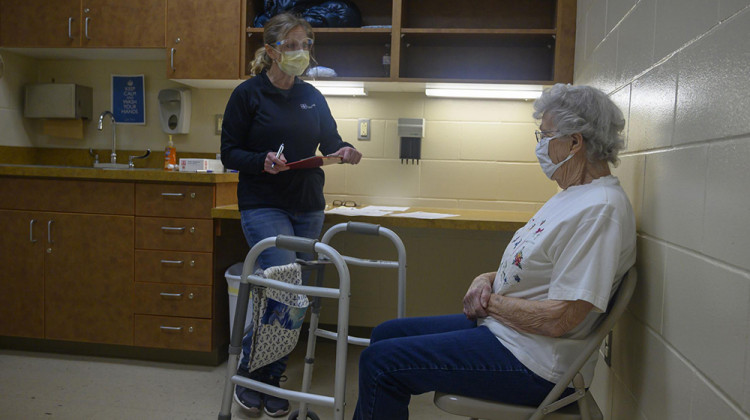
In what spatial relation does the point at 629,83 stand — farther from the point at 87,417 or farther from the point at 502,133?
the point at 87,417

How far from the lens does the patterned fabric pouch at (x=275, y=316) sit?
1482 millimetres

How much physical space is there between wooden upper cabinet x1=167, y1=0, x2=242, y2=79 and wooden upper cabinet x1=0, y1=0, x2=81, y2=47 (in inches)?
22.7

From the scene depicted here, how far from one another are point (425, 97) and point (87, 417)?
7.57ft

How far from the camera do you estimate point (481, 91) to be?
304 cm

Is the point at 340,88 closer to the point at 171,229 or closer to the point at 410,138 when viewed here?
the point at 410,138

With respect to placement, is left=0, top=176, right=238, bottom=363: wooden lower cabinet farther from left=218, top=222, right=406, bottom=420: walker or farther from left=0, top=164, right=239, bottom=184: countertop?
left=218, top=222, right=406, bottom=420: walker

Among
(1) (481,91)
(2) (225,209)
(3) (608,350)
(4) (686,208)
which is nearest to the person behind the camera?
(4) (686,208)

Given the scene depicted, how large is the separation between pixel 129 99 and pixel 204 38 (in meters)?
0.82

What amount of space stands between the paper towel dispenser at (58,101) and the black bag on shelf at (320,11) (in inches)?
49.9

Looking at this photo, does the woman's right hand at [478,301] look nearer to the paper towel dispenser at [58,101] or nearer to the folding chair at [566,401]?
the folding chair at [566,401]

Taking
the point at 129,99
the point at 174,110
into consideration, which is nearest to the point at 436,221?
the point at 174,110

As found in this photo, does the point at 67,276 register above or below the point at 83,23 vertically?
below

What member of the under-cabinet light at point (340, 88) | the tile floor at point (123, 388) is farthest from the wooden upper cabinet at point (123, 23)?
the tile floor at point (123, 388)

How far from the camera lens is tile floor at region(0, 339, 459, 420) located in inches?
92.4
